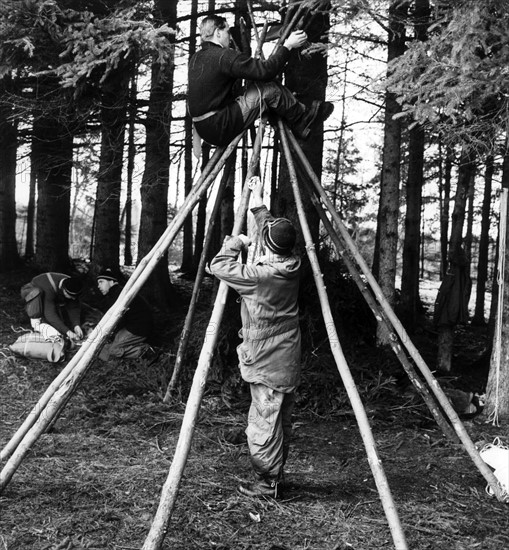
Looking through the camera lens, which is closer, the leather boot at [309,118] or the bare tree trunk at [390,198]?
the leather boot at [309,118]

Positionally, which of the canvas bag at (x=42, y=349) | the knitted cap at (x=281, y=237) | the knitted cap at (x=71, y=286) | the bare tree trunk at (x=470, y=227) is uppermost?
the bare tree trunk at (x=470, y=227)

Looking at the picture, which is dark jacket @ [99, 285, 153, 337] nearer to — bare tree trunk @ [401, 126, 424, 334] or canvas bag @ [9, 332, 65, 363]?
canvas bag @ [9, 332, 65, 363]

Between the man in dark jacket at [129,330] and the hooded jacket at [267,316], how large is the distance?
156 inches

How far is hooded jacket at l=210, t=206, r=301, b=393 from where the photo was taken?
4543 millimetres

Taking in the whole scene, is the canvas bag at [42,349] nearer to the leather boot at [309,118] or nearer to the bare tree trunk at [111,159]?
the bare tree trunk at [111,159]

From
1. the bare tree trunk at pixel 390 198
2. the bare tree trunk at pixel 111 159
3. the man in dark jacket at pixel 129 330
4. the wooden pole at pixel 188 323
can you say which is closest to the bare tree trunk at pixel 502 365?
the bare tree trunk at pixel 390 198

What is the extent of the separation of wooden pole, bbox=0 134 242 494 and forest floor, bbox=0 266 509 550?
0.36m

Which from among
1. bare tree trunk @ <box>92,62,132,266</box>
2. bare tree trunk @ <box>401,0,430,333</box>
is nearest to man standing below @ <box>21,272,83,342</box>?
bare tree trunk @ <box>92,62,132,266</box>

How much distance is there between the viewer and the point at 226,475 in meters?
5.22

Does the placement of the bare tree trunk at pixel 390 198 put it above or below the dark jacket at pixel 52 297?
above

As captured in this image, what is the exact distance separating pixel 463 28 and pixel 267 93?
1728 mm

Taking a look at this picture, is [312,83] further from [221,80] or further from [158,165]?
[221,80]

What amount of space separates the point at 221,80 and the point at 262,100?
43 cm

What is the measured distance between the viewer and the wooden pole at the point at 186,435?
12.4 feet
